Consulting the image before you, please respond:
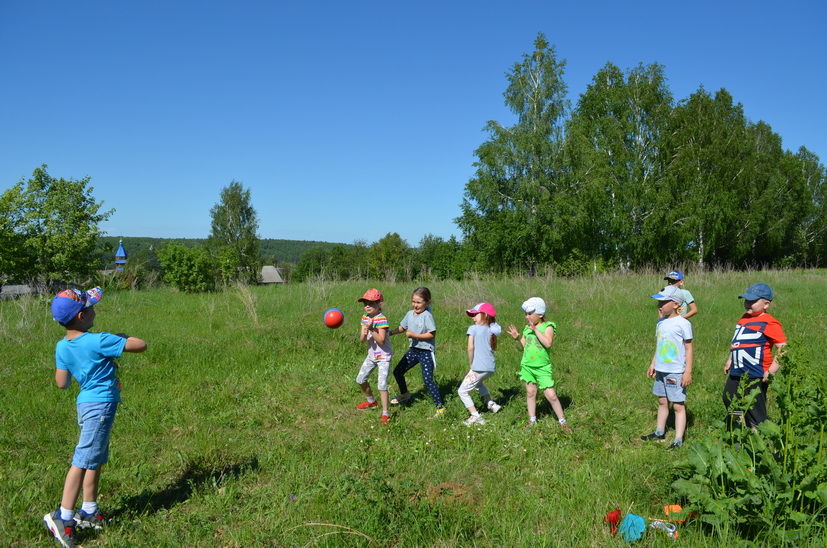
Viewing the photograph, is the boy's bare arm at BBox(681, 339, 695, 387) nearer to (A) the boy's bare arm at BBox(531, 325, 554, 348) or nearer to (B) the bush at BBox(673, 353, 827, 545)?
(A) the boy's bare arm at BBox(531, 325, 554, 348)

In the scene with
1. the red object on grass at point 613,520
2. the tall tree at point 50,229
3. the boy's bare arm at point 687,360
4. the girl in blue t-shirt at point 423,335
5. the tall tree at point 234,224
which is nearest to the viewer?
the red object on grass at point 613,520

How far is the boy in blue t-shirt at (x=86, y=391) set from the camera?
3916mm

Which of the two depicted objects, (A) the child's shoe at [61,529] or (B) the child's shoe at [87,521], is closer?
(A) the child's shoe at [61,529]

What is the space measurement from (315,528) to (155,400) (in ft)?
13.4

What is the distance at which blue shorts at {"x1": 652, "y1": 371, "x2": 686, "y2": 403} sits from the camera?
17.9 feet

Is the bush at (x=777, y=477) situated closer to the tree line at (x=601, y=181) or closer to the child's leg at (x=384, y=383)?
the child's leg at (x=384, y=383)

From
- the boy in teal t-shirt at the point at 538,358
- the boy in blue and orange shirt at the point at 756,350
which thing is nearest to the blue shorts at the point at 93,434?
the boy in teal t-shirt at the point at 538,358

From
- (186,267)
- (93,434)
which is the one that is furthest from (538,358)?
(186,267)

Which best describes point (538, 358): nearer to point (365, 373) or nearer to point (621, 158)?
point (365, 373)

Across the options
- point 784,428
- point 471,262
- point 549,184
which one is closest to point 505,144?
point 549,184

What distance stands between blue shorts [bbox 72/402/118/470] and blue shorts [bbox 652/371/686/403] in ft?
17.0

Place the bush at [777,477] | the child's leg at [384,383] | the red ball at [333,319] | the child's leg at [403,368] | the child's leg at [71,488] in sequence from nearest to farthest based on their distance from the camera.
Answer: the bush at [777,477] < the child's leg at [71,488] < the child's leg at [384,383] < the child's leg at [403,368] < the red ball at [333,319]

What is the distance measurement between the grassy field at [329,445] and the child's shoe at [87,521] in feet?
0.30

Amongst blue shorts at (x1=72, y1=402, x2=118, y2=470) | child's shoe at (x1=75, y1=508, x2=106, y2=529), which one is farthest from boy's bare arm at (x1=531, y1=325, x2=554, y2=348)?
child's shoe at (x1=75, y1=508, x2=106, y2=529)
